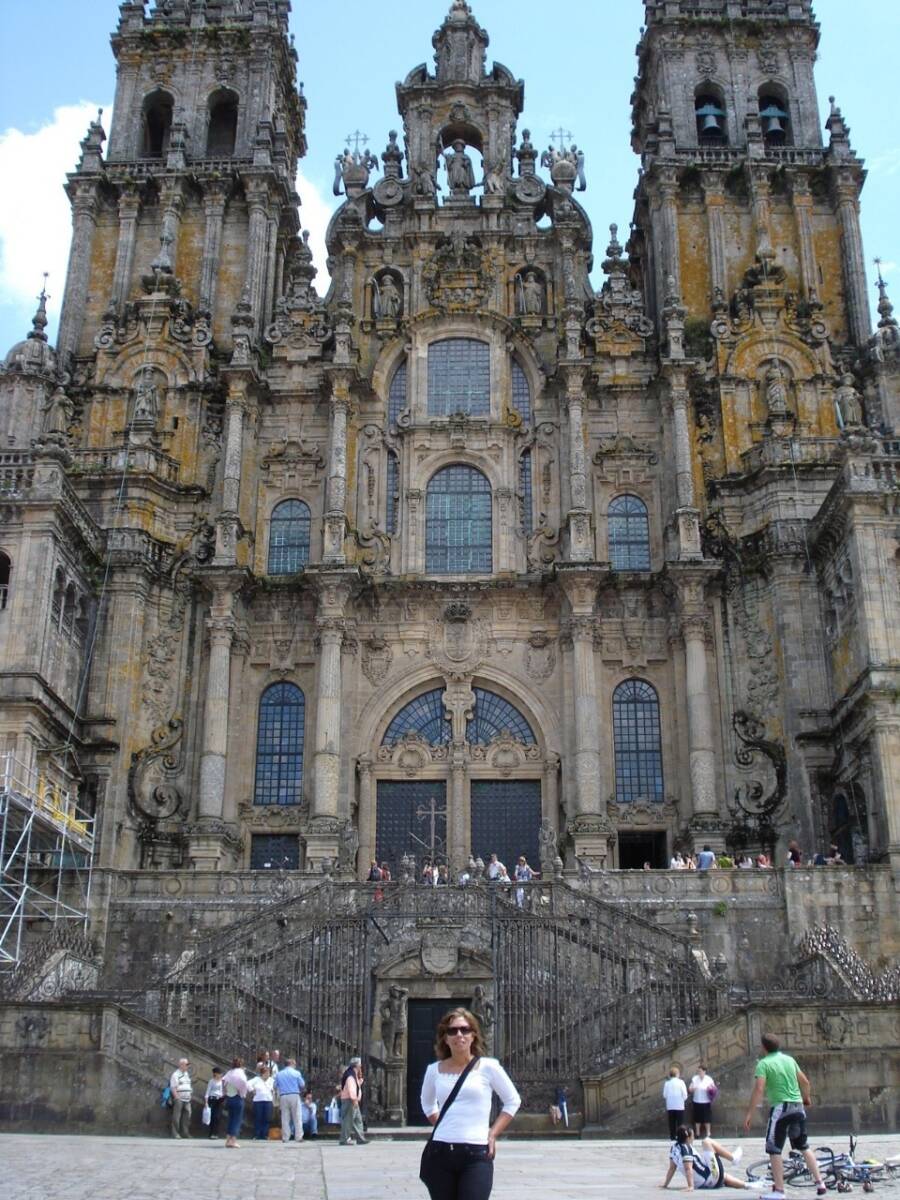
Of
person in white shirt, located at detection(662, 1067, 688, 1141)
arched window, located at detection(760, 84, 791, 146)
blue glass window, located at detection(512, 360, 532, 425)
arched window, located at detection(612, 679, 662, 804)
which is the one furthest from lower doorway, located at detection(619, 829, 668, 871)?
arched window, located at detection(760, 84, 791, 146)

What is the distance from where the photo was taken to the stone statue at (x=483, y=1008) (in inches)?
893

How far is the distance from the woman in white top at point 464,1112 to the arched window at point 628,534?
28906mm

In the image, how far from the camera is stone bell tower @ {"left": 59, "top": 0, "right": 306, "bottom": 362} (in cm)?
3947

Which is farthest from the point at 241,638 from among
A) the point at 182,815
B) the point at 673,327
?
the point at 673,327

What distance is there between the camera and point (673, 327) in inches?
1444

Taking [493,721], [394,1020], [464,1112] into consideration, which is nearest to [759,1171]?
[464,1112]

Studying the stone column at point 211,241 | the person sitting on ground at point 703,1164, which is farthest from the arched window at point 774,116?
the person sitting on ground at point 703,1164

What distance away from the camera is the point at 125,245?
1574 inches

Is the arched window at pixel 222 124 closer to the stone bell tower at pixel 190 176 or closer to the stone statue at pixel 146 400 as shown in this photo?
the stone bell tower at pixel 190 176

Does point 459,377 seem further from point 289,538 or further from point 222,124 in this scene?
point 222,124

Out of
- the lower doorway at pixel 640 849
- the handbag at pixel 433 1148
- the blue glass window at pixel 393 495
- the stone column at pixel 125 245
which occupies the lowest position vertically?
the handbag at pixel 433 1148

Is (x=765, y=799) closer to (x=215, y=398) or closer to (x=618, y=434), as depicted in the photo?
(x=618, y=434)

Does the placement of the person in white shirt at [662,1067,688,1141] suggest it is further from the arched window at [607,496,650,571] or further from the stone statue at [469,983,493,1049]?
the arched window at [607,496,650,571]

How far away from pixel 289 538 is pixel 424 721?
252 inches
